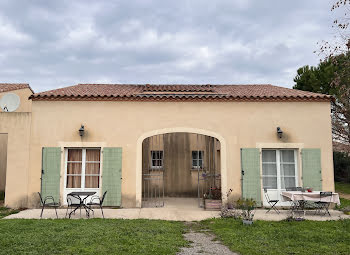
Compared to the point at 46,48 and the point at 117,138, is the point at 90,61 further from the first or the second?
Result: the point at 117,138

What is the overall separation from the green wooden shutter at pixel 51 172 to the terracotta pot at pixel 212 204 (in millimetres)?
5090

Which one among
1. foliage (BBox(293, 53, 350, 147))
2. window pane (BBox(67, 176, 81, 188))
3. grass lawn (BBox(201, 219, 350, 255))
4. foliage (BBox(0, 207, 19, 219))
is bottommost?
grass lawn (BBox(201, 219, 350, 255))

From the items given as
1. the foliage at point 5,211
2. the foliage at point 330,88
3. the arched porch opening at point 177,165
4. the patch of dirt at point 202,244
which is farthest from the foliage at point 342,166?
the foliage at point 5,211

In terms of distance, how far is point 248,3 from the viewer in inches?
389

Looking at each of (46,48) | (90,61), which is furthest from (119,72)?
(46,48)

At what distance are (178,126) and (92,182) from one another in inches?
142

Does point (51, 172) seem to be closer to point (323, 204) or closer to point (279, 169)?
point (279, 169)

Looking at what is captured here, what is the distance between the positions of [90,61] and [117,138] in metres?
8.73

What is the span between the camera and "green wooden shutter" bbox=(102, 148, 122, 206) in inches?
399

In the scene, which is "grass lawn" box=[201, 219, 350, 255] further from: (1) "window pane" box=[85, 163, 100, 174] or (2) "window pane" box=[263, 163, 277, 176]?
(1) "window pane" box=[85, 163, 100, 174]

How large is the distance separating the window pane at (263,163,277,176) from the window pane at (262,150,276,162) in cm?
18

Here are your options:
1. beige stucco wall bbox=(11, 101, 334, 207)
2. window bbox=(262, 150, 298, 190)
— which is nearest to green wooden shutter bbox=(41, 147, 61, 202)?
beige stucco wall bbox=(11, 101, 334, 207)

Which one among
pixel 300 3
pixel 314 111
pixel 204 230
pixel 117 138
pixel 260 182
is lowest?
pixel 204 230

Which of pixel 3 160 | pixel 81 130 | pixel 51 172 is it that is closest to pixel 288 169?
pixel 81 130
